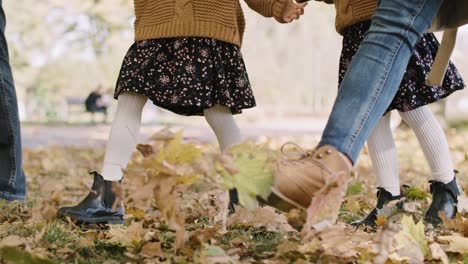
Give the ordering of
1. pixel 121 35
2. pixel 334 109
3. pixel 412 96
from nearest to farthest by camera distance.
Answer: pixel 334 109 < pixel 412 96 < pixel 121 35

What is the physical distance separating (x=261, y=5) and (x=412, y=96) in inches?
29.3

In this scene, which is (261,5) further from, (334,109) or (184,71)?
(334,109)

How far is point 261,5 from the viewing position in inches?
108

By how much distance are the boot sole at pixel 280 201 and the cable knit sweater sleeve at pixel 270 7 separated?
118 cm

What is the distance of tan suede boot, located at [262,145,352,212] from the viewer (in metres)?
1.61

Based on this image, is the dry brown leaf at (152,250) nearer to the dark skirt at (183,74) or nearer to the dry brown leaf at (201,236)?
the dry brown leaf at (201,236)

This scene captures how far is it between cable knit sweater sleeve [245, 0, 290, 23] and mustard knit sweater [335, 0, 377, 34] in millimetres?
245

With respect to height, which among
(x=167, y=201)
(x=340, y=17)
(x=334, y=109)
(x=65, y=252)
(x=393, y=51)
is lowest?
(x=65, y=252)

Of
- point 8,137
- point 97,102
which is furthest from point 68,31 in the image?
point 8,137

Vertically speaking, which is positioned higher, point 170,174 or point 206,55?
point 206,55

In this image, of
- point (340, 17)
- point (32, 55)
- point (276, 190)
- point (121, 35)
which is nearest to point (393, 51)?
point (276, 190)

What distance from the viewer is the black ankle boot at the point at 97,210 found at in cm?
232

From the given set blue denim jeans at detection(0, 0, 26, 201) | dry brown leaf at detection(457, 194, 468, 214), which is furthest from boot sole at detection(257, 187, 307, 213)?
blue denim jeans at detection(0, 0, 26, 201)

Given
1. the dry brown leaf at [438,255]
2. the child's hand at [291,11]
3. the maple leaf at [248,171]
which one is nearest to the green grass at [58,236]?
the maple leaf at [248,171]
